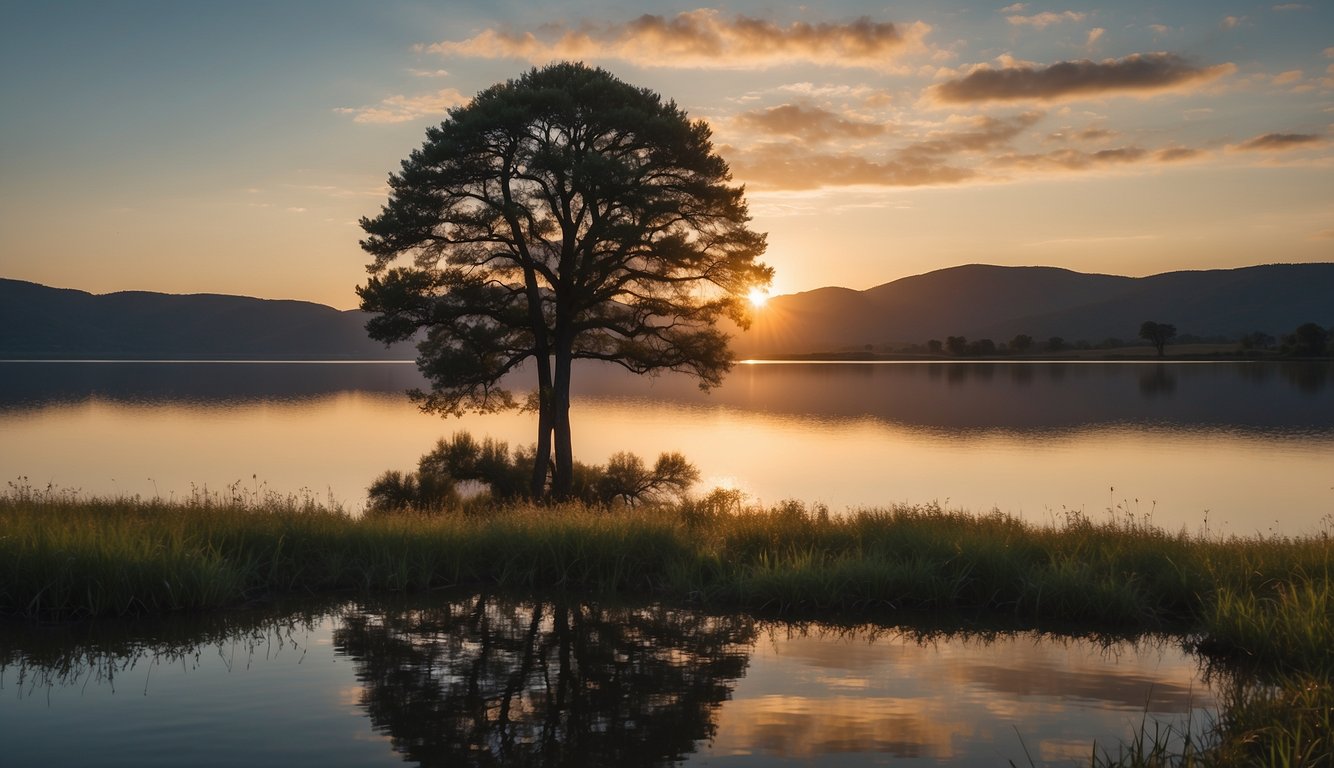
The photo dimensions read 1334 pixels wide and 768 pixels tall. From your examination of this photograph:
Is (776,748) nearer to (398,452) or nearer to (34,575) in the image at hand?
(34,575)

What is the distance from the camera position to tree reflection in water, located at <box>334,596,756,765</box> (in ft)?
28.4

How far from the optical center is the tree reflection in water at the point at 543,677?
8648mm

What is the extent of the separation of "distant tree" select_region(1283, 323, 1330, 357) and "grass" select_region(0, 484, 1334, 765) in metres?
171

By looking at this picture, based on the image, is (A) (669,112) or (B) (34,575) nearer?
(B) (34,575)

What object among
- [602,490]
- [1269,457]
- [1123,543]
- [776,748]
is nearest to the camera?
[776,748]

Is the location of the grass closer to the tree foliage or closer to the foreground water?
the foreground water

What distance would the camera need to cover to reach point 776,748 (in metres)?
8.66

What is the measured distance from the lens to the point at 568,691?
10.2 meters

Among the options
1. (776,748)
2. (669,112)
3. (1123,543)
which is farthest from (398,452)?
(776,748)

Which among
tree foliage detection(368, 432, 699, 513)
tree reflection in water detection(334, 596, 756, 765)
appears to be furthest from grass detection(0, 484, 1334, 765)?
tree foliage detection(368, 432, 699, 513)

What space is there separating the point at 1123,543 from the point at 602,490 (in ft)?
75.1

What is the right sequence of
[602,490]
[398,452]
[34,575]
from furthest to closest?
[398,452]
[602,490]
[34,575]

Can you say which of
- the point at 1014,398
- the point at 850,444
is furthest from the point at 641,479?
the point at 1014,398

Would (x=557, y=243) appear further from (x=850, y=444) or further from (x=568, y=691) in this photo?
(x=850, y=444)
